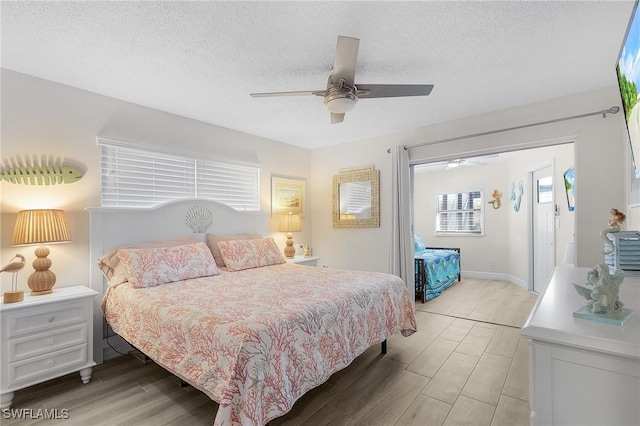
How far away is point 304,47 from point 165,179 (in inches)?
86.4

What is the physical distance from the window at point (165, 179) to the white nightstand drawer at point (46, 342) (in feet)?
3.88

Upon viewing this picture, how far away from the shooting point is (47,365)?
7.14 ft

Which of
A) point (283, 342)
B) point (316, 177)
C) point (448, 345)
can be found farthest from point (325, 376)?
point (316, 177)

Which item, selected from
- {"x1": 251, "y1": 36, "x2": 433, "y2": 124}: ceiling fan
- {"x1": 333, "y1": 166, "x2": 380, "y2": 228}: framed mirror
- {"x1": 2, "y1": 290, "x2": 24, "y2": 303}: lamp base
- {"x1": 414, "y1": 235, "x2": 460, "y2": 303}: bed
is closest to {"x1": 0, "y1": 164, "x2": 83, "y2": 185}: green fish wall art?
{"x1": 2, "y1": 290, "x2": 24, "y2": 303}: lamp base

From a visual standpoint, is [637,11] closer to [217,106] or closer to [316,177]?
[217,106]

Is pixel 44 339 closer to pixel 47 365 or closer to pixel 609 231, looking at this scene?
pixel 47 365

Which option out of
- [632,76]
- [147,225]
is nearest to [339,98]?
[632,76]

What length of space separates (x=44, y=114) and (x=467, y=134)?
168 inches

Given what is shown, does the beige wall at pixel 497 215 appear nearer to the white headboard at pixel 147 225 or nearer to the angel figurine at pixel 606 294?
the angel figurine at pixel 606 294

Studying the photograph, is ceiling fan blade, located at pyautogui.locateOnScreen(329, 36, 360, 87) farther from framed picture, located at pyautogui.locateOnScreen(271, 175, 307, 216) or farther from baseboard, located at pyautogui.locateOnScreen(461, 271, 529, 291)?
baseboard, located at pyautogui.locateOnScreen(461, 271, 529, 291)

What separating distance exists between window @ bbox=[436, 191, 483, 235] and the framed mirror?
10.2 ft

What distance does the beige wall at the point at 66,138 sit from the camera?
2422 millimetres

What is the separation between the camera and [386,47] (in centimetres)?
213

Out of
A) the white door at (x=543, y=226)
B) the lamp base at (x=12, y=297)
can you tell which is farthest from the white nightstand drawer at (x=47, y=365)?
the white door at (x=543, y=226)
